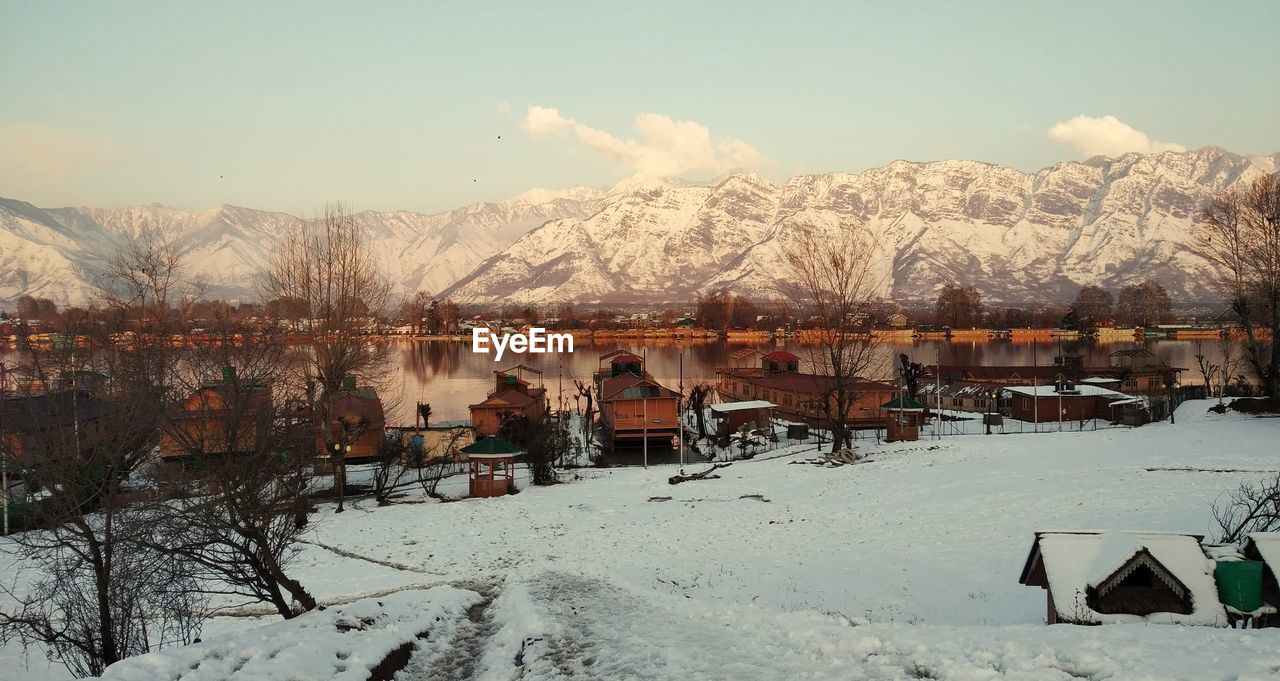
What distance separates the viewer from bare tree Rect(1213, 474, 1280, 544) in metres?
13.5

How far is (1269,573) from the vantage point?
9812 mm

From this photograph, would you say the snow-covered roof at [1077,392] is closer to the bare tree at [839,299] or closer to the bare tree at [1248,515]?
the bare tree at [839,299]

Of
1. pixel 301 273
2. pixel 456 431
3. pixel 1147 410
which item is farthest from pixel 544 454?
pixel 1147 410

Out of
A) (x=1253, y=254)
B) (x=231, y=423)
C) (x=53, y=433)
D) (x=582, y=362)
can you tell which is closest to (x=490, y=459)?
(x=231, y=423)

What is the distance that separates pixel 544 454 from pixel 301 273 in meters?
12.2

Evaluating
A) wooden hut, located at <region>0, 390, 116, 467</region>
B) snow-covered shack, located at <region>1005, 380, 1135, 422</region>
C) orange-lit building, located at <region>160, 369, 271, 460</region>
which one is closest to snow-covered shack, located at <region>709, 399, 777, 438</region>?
snow-covered shack, located at <region>1005, 380, 1135, 422</region>

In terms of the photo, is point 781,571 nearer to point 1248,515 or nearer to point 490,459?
point 1248,515

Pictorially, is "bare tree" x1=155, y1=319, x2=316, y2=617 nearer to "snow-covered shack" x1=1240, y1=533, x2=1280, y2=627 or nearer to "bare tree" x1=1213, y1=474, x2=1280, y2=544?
"snow-covered shack" x1=1240, y1=533, x2=1280, y2=627

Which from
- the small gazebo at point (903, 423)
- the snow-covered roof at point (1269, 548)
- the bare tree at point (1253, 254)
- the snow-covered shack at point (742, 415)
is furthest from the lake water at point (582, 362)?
the snow-covered roof at point (1269, 548)

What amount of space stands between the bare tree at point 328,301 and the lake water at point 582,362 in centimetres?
1445

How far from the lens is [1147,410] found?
41219 mm

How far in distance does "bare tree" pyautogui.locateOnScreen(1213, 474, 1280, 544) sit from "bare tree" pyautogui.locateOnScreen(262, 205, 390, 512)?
1013 inches

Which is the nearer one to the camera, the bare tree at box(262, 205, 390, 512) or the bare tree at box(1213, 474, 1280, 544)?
the bare tree at box(1213, 474, 1280, 544)

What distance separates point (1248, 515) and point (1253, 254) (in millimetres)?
29448
